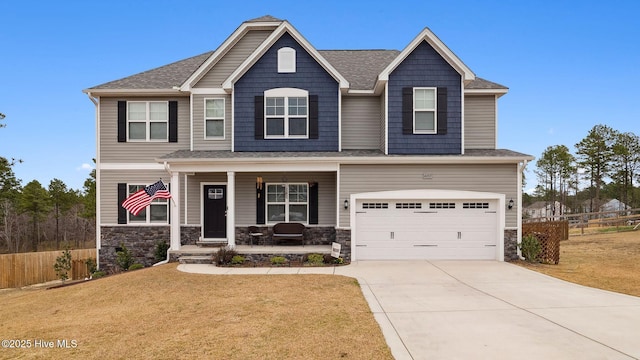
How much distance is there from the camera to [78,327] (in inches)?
271

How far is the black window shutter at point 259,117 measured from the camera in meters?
14.1

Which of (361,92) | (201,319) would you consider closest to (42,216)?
(361,92)

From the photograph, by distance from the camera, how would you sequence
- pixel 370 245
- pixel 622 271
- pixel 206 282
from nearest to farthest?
pixel 206 282 → pixel 622 271 → pixel 370 245

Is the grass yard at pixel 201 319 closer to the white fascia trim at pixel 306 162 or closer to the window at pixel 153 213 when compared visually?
the white fascia trim at pixel 306 162

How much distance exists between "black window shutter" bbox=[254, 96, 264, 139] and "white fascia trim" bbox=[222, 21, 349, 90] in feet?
3.77

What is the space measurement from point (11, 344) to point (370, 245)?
32.4 ft

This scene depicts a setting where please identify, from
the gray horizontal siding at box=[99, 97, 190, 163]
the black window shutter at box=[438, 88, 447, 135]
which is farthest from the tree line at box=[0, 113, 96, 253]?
the black window shutter at box=[438, 88, 447, 135]

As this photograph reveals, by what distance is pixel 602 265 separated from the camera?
512 inches

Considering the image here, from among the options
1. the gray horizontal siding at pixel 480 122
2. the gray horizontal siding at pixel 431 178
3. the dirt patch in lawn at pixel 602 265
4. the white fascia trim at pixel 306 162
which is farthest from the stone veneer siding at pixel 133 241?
the dirt patch in lawn at pixel 602 265

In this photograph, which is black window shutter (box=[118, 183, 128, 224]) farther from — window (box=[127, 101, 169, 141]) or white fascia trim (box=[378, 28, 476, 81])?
white fascia trim (box=[378, 28, 476, 81])

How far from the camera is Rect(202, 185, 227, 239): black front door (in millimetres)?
14883

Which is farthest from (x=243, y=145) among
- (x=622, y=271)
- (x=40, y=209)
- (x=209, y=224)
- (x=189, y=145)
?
(x=40, y=209)

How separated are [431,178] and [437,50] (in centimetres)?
480

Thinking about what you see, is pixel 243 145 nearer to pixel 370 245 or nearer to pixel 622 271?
pixel 370 245
